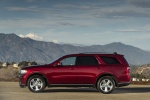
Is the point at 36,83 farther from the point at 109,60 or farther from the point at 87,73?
the point at 109,60

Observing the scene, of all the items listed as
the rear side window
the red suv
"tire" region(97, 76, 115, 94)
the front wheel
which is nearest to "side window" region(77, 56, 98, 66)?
the red suv

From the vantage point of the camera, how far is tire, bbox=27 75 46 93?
15.0 meters

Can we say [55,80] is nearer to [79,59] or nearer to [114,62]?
[79,59]

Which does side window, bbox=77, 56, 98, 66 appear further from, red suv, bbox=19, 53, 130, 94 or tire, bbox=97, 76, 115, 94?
tire, bbox=97, 76, 115, 94

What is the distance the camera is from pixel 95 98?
43.3ft

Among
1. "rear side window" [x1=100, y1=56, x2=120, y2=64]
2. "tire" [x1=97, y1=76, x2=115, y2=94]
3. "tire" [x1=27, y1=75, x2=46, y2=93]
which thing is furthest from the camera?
"rear side window" [x1=100, y1=56, x2=120, y2=64]

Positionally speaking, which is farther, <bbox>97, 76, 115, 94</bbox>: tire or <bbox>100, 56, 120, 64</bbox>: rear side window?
<bbox>100, 56, 120, 64</bbox>: rear side window

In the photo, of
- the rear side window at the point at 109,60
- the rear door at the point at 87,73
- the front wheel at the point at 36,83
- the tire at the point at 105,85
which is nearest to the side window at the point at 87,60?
the rear door at the point at 87,73

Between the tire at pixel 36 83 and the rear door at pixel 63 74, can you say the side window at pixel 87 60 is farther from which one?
the tire at pixel 36 83

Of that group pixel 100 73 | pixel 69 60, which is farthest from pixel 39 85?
pixel 100 73

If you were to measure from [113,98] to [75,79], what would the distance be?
2.12 metres

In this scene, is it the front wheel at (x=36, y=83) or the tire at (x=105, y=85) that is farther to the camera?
the front wheel at (x=36, y=83)

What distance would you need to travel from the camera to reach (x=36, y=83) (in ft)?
49.4

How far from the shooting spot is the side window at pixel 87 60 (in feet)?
49.8
